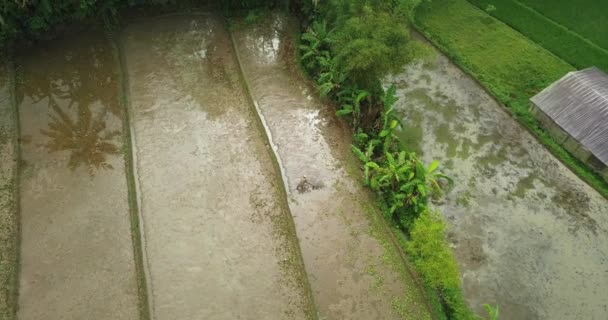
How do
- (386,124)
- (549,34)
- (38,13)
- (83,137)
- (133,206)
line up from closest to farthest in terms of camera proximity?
(133,206) → (83,137) → (386,124) → (38,13) → (549,34)

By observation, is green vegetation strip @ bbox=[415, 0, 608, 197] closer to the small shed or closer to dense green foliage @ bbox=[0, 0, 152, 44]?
the small shed

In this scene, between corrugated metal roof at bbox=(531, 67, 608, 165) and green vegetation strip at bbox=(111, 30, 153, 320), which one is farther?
corrugated metal roof at bbox=(531, 67, 608, 165)

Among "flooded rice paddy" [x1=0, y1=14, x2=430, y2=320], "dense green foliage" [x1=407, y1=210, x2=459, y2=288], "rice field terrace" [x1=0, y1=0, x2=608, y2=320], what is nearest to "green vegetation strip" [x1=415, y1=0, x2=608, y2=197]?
"rice field terrace" [x1=0, y1=0, x2=608, y2=320]

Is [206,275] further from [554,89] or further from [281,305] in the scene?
[554,89]

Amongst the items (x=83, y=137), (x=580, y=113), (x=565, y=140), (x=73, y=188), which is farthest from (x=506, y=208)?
(x=83, y=137)

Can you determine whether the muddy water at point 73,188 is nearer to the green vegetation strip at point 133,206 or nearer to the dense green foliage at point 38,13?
the green vegetation strip at point 133,206

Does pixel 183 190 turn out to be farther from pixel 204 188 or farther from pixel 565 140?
pixel 565 140
